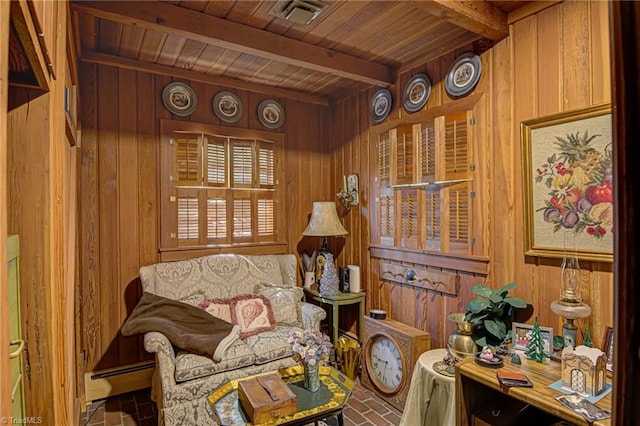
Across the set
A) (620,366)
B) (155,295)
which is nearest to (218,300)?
(155,295)

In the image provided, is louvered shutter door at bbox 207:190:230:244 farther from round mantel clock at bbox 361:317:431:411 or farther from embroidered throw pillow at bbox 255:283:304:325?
round mantel clock at bbox 361:317:431:411

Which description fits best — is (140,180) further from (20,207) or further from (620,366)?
(620,366)

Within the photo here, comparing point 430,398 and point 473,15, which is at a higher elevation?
point 473,15

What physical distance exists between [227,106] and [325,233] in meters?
→ 1.54

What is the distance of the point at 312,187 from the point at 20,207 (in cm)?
296

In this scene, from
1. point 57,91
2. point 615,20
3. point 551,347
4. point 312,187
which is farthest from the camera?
point 312,187

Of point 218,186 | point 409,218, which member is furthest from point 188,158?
point 409,218

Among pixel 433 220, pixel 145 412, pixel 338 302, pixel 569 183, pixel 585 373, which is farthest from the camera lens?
pixel 338 302

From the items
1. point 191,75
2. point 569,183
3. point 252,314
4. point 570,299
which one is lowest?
point 252,314

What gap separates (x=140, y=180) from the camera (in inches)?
121

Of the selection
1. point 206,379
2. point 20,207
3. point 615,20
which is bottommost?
point 206,379

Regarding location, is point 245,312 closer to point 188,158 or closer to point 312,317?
point 312,317

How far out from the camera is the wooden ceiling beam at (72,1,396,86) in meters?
2.09

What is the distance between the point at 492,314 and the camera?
2.18 m
